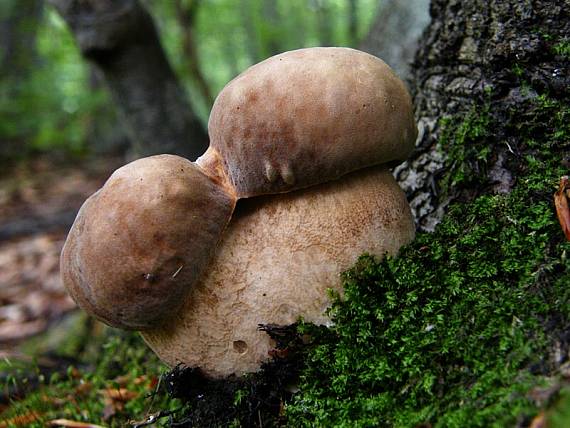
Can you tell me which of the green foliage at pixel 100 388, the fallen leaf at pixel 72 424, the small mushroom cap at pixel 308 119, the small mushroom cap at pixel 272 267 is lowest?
the green foliage at pixel 100 388

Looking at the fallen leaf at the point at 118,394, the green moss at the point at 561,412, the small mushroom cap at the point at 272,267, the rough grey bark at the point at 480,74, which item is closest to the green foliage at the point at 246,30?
the rough grey bark at the point at 480,74

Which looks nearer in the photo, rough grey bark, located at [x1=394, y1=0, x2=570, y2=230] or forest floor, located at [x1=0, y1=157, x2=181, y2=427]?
rough grey bark, located at [x1=394, y1=0, x2=570, y2=230]

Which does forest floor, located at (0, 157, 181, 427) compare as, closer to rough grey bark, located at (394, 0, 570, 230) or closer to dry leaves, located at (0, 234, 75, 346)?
dry leaves, located at (0, 234, 75, 346)

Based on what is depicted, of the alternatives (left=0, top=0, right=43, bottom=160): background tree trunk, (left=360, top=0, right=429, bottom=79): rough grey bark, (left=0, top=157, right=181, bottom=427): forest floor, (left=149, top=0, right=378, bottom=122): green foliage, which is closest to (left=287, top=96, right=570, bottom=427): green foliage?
(left=0, top=157, right=181, bottom=427): forest floor

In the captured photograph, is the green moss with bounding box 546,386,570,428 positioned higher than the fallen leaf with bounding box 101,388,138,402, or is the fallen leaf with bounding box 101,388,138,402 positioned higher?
the green moss with bounding box 546,386,570,428

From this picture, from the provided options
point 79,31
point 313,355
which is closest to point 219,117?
point 313,355

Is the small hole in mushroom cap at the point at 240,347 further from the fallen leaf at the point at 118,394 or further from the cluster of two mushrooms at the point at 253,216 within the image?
the fallen leaf at the point at 118,394

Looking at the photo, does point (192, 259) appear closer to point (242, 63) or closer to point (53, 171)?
point (53, 171)

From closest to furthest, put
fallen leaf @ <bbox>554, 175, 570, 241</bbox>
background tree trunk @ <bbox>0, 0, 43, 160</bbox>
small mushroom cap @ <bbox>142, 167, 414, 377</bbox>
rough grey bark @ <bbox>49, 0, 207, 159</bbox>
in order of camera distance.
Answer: fallen leaf @ <bbox>554, 175, 570, 241</bbox> < small mushroom cap @ <bbox>142, 167, 414, 377</bbox> < rough grey bark @ <bbox>49, 0, 207, 159</bbox> < background tree trunk @ <bbox>0, 0, 43, 160</bbox>

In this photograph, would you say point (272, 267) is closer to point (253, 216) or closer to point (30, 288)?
point (253, 216)
